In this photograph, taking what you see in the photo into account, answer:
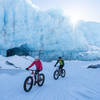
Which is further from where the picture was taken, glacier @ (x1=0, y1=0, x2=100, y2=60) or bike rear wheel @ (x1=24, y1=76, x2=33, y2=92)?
glacier @ (x1=0, y1=0, x2=100, y2=60)

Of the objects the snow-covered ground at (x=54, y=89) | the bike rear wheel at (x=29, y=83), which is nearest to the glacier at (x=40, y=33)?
the snow-covered ground at (x=54, y=89)

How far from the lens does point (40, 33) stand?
79.8 ft

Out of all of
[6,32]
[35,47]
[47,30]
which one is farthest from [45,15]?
[6,32]

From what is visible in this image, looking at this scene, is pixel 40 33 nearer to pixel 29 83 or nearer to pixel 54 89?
pixel 54 89

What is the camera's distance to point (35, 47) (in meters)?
24.4

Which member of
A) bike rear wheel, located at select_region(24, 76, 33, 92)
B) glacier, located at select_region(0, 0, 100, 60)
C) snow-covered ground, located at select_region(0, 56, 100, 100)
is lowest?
snow-covered ground, located at select_region(0, 56, 100, 100)

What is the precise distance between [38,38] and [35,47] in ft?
6.88

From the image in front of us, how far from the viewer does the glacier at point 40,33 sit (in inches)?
862

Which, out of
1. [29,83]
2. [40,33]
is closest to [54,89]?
[29,83]

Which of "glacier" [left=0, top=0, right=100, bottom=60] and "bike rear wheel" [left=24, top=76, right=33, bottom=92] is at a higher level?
"glacier" [left=0, top=0, right=100, bottom=60]

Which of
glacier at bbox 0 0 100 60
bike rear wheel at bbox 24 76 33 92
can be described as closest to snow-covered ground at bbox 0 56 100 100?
bike rear wheel at bbox 24 76 33 92

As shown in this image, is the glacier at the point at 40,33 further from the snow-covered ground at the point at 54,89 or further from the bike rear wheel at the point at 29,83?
the bike rear wheel at the point at 29,83

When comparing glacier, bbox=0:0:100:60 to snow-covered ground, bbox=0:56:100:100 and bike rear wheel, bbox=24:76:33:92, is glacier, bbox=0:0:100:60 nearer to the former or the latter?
snow-covered ground, bbox=0:56:100:100

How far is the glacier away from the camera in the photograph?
2189 centimetres
